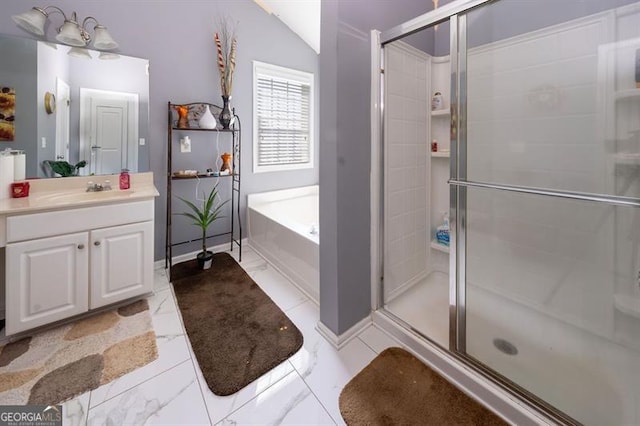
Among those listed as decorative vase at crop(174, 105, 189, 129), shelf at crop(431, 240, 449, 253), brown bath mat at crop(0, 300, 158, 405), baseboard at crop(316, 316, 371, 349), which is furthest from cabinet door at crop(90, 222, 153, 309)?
shelf at crop(431, 240, 449, 253)

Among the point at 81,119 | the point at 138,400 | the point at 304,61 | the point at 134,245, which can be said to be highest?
the point at 304,61

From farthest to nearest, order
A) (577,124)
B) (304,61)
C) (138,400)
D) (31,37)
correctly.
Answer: (304,61), (31,37), (577,124), (138,400)

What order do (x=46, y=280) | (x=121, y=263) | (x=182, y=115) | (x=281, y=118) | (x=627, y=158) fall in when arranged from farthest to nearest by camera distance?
(x=281, y=118), (x=182, y=115), (x=121, y=263), (x=46, y=280), (x=627, y=158)

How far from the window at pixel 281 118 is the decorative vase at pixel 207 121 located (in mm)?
589

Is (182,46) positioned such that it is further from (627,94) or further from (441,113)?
(627,94)

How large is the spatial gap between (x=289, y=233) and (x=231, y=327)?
88 cm

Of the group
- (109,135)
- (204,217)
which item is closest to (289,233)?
(204,217)

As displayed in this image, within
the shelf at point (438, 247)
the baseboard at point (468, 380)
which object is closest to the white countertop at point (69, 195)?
the baseboard at point (468, 380)

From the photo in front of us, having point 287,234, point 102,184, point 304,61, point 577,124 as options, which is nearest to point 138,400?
point 287,234

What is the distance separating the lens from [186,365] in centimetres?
151

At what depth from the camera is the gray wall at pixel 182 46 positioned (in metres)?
2.28

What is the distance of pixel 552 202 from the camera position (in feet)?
5.06

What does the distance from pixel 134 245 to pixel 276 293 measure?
1.11m

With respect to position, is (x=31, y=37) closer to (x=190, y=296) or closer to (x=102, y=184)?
(x=102, y=184)
